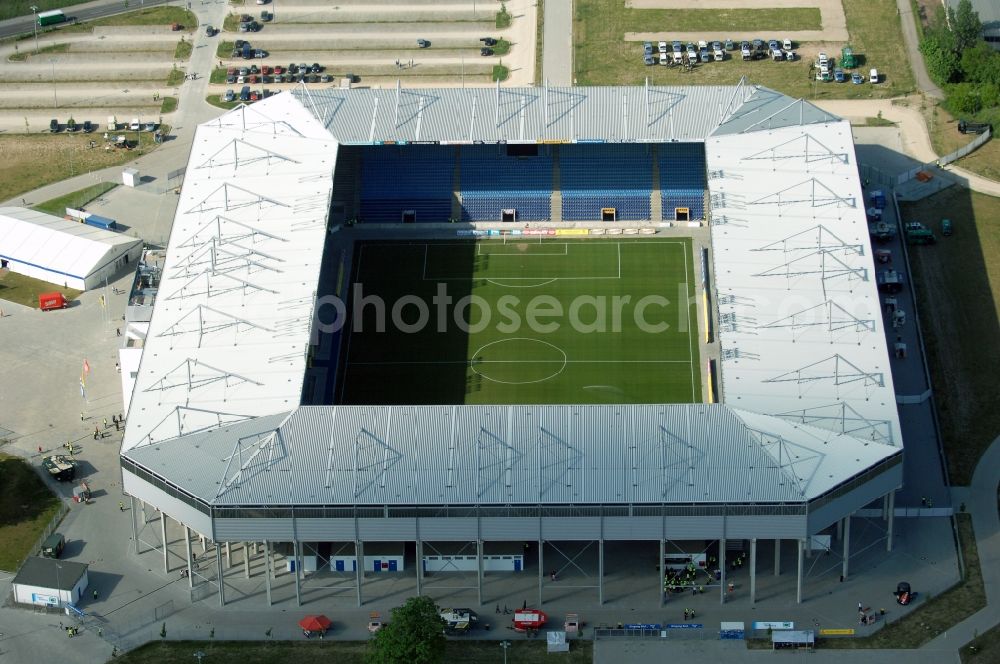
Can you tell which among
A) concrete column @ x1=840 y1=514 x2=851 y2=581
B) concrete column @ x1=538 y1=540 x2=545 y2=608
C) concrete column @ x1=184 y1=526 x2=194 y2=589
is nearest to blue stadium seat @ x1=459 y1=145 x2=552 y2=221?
concrete column @ x1=538 y1=540 x2=545 y2=608

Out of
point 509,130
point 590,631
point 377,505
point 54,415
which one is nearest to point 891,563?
point 590,631

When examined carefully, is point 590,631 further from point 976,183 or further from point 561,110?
point 976,183

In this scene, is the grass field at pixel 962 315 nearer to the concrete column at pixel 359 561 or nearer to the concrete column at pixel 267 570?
the concrete column at pixel 359 561

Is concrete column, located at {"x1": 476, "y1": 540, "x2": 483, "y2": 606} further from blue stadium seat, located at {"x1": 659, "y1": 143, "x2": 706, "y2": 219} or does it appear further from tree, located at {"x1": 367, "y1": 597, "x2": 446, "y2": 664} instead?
blue stadium seat, located at {"x1": 659, "y1": 143, "x2": 706, "y2": 219}

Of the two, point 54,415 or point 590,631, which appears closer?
point 590,631

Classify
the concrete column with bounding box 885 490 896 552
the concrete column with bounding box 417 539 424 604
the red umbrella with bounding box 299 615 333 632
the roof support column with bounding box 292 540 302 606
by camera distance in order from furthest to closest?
the concrete column with bounding box 885 490 896 552, the concrete column with bounding box 417 539 424 604, the roof support column with bounding box 292 540 302 606, the red umbrella with bounding box 299 615 333 632

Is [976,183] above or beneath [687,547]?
above
